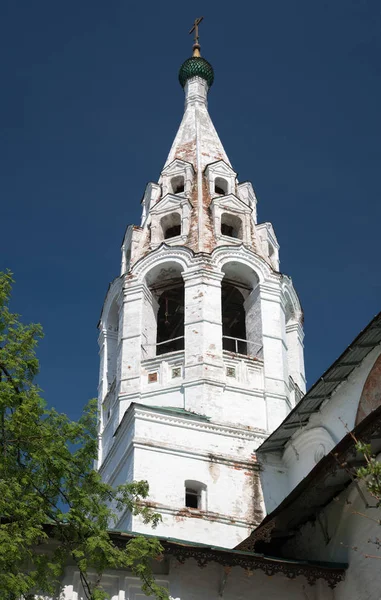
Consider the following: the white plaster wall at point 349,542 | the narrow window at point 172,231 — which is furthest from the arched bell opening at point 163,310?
the white plaster wall at point 349,542

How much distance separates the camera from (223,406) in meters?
19.7

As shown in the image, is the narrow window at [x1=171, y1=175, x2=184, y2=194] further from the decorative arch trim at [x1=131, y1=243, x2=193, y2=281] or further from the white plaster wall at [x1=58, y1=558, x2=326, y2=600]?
the white plaster wall at [x1=58, y1=558, x2=326, y2=600]

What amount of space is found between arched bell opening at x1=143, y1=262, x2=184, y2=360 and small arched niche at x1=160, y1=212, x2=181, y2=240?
1.73m

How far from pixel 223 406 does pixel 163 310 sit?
435 centimetres

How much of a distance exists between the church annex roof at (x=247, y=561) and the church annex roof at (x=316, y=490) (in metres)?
0.93

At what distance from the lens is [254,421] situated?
19734mm

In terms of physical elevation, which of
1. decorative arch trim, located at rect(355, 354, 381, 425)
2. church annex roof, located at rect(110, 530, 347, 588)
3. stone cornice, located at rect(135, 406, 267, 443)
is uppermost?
stone cornice, located at rect(135, 406, 267, 443)

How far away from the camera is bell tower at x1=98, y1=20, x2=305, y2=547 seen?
1816 cm

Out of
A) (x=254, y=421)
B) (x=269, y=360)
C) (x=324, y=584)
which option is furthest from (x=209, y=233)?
(x=324, y=584)

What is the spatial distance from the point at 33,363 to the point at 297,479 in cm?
826

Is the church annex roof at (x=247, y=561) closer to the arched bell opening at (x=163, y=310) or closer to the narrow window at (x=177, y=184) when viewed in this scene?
the arched bell opening at (x=163, y=310)

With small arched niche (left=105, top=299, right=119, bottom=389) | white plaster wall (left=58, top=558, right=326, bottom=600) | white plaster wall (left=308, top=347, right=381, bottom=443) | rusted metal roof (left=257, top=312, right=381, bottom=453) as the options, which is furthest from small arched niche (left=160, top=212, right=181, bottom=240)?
white plaster wall (left=58, top=558, right=326, bottom=600)

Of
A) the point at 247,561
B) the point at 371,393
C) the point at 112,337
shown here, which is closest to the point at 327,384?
the point at 371,393

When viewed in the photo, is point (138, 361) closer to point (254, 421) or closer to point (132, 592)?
point (254, 421)
